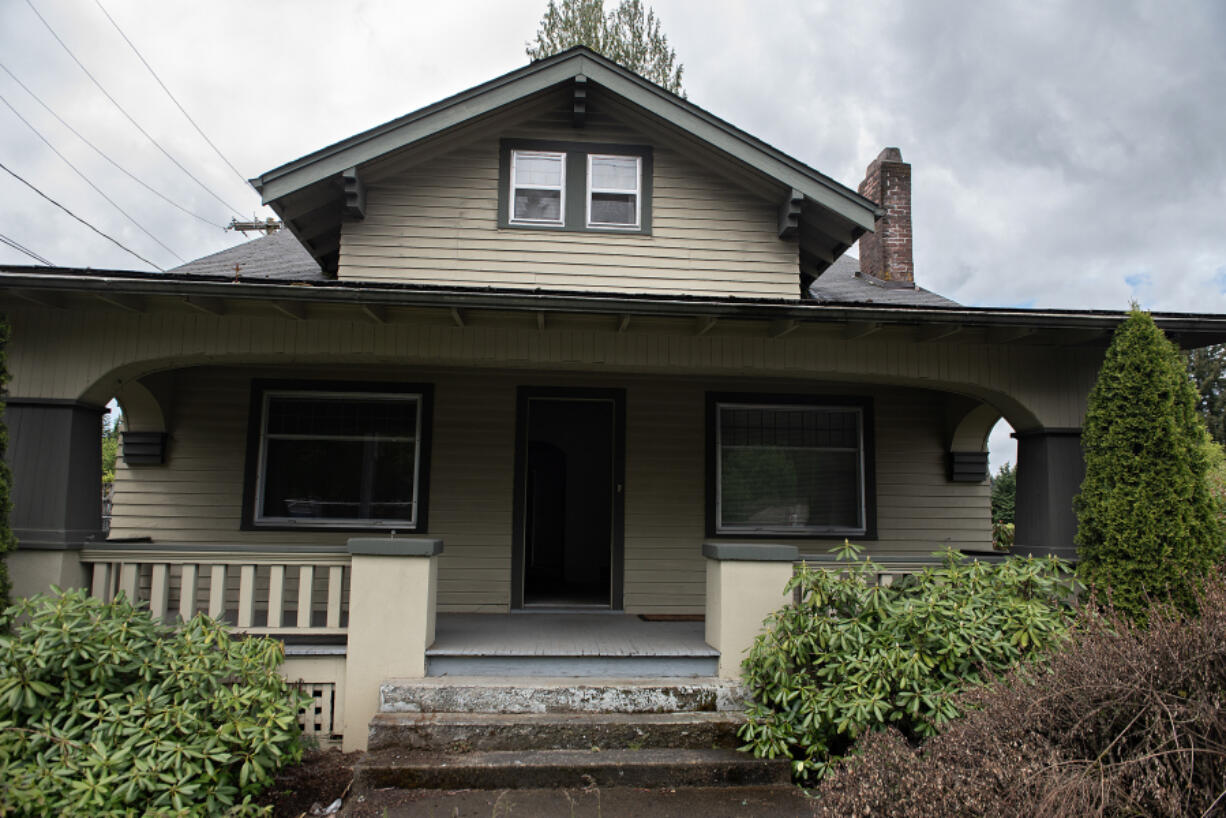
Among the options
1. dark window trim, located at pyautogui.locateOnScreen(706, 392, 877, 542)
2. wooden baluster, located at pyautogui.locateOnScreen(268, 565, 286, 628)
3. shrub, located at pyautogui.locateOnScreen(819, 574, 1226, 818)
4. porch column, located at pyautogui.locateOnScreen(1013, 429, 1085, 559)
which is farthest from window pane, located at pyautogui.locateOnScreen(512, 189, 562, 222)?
shrub, located at pyautogui.locateOnScreen(819, 574, 1226, 818)

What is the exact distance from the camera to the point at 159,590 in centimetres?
517

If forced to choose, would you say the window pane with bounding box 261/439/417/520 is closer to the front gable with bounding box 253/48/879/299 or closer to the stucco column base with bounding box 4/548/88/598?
the front gable with bounding box 253/48/879/299

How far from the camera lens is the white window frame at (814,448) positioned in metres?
7.53

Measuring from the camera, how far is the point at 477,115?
7062 mm

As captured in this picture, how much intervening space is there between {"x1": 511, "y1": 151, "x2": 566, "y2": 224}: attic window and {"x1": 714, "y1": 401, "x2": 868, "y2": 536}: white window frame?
2572 millimetres

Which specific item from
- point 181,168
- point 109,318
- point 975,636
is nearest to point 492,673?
point 975,636

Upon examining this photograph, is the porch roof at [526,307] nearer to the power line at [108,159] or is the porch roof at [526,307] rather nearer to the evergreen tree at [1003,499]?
the power line at [108,159]

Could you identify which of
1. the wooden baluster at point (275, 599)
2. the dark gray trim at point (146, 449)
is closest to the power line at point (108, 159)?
the dark gray trim at point (146, 449)

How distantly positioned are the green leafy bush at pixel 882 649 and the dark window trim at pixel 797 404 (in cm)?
254

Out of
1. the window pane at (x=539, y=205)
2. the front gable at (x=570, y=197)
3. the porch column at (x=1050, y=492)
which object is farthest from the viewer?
the window pane at (x=539, y=205)

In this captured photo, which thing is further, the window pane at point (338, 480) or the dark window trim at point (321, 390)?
the window pane at point (338, 480)

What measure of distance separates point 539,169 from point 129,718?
567 centimetres

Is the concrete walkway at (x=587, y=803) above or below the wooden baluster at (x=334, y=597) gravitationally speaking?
below

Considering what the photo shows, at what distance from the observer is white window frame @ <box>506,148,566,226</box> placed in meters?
7.38
